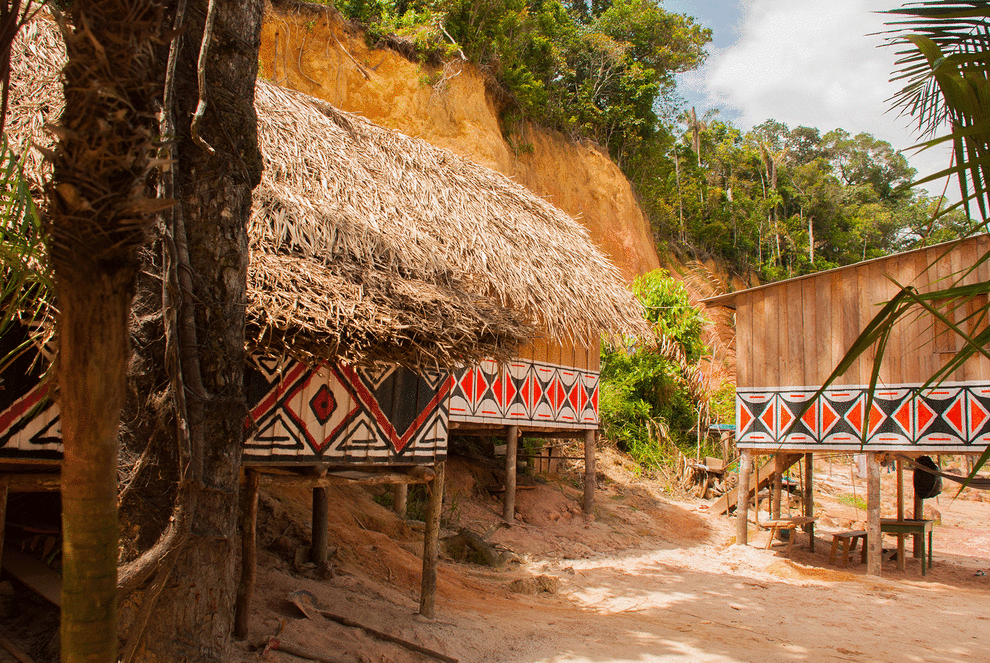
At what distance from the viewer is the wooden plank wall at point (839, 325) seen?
29.7 feet

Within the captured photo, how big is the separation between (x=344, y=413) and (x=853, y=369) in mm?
7577

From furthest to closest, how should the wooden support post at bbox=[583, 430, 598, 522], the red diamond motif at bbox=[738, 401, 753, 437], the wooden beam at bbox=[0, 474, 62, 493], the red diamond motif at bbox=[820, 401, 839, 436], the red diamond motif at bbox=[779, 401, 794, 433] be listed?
1. the wooden support post at bbox=[583, 430, 598, 522]
2. the red diamond motif at bbox=[738, 401, 753, 437]
3. the red diamond motif at bbox=[779, 401, 794, 433]
4. the red diamond motif at bbox=[820, 401, 839, 436]
5. the wooden beam at bbox=[0, 474, 62, 493]

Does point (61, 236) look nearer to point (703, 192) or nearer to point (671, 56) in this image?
point (671, 56)

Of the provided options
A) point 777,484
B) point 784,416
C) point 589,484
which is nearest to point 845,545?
point 777,484

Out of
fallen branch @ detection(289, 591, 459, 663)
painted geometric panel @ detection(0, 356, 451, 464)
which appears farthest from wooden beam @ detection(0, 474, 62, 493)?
fallen branch @ detection(289, 591, 459, 663)

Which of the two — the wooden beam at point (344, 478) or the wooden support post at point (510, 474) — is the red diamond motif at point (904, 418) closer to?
the wooden support post at point (510, 474)

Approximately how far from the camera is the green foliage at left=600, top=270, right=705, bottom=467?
49.7 feet

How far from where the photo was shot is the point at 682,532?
1135 cm

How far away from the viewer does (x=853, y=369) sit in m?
9.62

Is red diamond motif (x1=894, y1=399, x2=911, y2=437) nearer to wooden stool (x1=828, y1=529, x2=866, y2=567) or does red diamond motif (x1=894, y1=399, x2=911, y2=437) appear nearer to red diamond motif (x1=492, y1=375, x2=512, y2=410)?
wooden stool (x1=828, y1=529, x2=866, y2=567)

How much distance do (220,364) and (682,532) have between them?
32.9 ft

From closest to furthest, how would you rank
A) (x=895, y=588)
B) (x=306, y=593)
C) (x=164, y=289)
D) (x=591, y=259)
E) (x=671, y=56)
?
(x=164, y=289) → (x=306, y=593) → (x=895, y=588) → (x=591, y=259) → (x=671, y=56)

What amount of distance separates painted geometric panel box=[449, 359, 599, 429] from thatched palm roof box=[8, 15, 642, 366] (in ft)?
3.47

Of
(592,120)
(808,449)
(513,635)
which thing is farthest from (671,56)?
(513,635)
